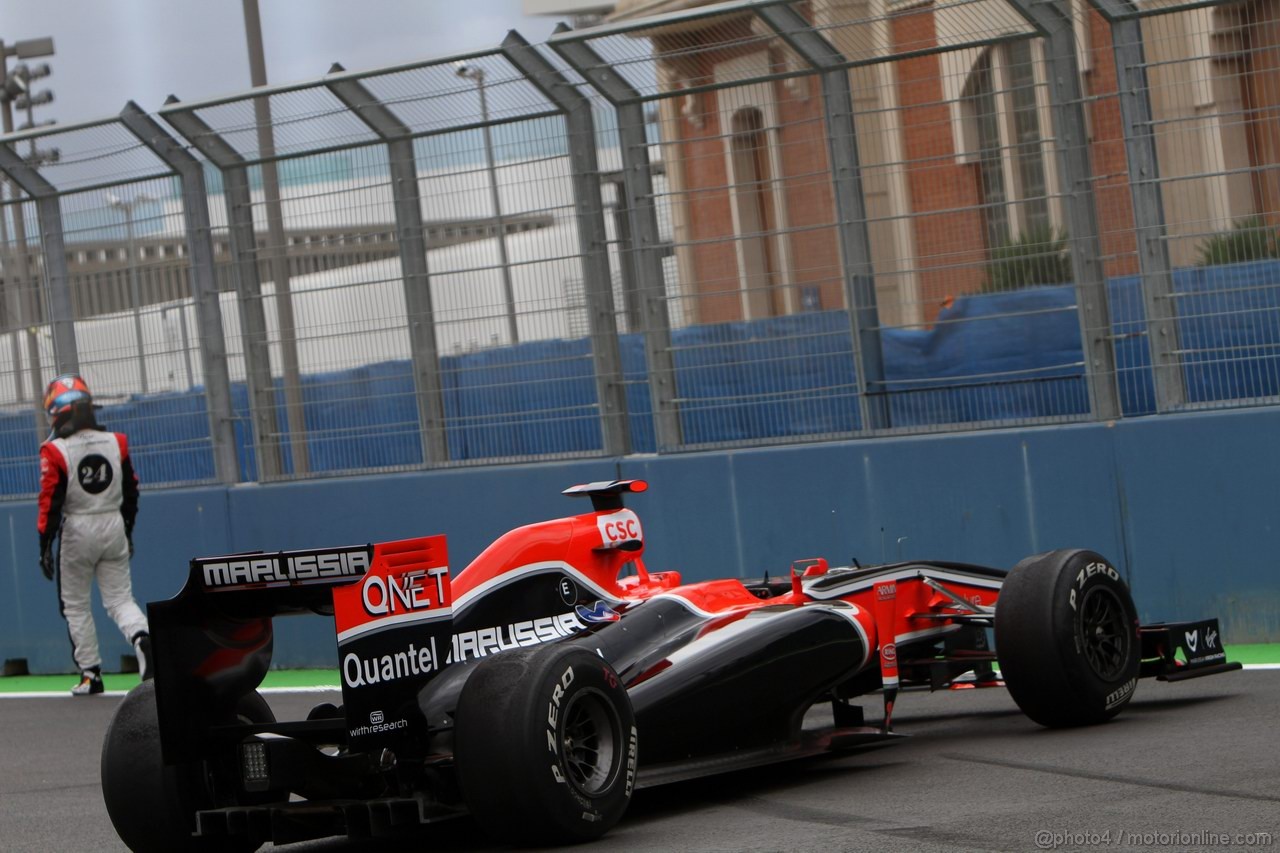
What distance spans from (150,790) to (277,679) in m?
5.84

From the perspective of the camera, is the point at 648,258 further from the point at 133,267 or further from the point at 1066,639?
the point at 1066,639

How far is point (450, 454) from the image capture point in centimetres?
1174

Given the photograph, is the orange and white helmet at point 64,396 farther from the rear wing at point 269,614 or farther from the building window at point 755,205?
the rear wing at point 269,614

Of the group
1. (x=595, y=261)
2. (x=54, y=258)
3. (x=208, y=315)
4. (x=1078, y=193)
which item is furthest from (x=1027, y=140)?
(x=54, y=258)

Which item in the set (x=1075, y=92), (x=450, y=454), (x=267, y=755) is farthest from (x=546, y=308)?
(x=267, y=755)

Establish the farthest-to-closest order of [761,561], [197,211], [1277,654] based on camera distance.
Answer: [197,211], [761,561], [1277,654]

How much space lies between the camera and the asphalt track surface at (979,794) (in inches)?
211

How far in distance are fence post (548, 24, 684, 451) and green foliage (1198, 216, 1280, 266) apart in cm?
302

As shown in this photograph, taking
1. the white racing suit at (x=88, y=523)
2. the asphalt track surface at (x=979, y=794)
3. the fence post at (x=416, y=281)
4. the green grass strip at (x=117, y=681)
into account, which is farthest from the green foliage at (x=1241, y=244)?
the white racing suit at (x=88, y=523)

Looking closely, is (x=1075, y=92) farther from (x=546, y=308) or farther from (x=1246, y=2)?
(x=546, y=308)

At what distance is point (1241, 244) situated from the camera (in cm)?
929

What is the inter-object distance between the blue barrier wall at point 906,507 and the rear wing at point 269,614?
4195mm

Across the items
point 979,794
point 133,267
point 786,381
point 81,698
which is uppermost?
point 133,267

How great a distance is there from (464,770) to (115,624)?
7.52 m
